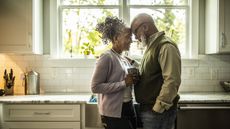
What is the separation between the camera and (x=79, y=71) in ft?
11.0

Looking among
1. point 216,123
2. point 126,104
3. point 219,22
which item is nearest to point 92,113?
point 126,104

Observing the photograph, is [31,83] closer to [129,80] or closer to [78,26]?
[78,26]

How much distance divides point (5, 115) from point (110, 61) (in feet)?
4.01

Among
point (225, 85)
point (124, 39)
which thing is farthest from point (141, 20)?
point (225, 85)

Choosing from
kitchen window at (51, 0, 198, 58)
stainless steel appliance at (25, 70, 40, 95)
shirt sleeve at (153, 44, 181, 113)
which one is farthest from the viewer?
kitchen window at (51, 0, 198, 58)

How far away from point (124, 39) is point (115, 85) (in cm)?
37

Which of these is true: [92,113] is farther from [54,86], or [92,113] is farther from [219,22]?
[219,22]

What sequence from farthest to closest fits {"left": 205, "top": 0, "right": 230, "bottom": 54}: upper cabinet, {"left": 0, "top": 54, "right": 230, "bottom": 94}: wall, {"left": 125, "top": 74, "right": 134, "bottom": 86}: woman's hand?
{"left": 0, "top": 54, "right": 230, "bottom": 94}: wall < {"left": 205, "top": 0, "right": 230, "bottom": 54}: upper cabinet < {"left": 125, "top": 74, "right": 134, "bottom": 86}: woman's hand

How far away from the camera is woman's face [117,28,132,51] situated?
220 centimetres

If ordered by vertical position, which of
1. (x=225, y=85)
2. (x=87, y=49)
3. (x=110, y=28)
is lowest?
(x=225, y=85)

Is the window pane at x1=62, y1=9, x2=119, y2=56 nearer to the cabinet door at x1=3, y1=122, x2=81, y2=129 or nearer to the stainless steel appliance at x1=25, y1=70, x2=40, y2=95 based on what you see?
the stainless steel appliance at x1=25, y1=70, x2=40, y2=95

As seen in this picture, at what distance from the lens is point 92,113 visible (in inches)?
105

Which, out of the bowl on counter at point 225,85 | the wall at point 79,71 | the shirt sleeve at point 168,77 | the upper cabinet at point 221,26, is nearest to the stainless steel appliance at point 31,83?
the wall at point 79,71

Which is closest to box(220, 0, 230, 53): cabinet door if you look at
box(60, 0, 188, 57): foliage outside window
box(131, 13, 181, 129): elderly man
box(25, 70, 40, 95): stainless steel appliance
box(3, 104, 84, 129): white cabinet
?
box(60, 0, 188, 57): foliage outside window
